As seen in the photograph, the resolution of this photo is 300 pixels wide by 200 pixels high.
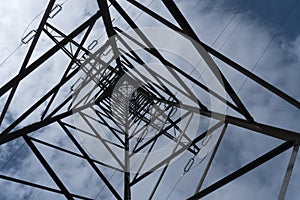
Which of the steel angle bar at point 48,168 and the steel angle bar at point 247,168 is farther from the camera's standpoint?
the steel angle bar at point 48,168

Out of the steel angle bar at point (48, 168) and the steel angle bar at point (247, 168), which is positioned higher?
the steel angle bar at point (48, 168)

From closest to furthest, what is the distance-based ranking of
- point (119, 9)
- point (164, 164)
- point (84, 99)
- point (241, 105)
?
point (241, 105)
point (119, 9)
point (164, 164)
point (84, 99)

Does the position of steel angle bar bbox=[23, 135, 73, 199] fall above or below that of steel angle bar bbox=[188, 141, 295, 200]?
above

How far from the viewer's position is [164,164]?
23.4 feet

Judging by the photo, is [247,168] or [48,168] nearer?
[247,168]

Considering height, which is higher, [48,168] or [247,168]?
[48,168]

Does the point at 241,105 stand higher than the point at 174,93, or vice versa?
the point at 174,93

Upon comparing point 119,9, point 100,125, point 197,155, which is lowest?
point 197,155

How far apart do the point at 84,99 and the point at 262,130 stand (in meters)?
5.16

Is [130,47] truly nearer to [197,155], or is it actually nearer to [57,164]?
[197,155]

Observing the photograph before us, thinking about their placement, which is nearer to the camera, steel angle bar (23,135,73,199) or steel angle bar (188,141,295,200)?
steel angle bar (188,141,295,200)

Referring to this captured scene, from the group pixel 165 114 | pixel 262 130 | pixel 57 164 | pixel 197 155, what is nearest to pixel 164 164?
pixel 197 155

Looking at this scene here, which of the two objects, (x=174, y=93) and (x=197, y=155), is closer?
(x=197, y=155)

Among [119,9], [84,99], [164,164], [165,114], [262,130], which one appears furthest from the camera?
[165,114]
